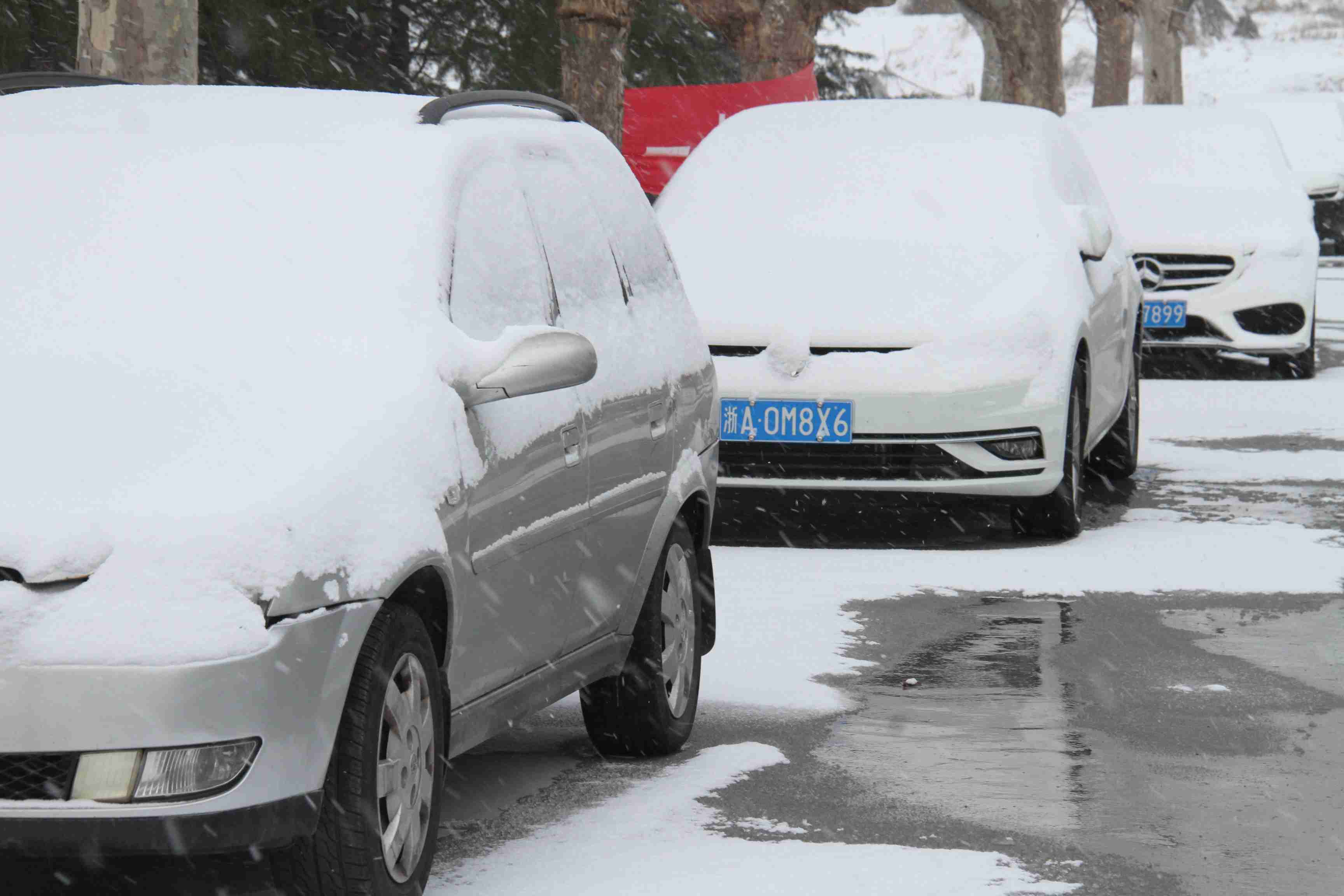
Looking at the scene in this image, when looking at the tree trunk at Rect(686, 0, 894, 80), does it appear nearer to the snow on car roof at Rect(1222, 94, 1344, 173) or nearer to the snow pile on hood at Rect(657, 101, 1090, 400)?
the snow pile on hood at Rect(657, 101, 1090, 400)

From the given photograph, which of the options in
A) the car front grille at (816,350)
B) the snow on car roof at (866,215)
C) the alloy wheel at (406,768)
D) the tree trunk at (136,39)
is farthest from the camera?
the snow on car roof at (866,215)

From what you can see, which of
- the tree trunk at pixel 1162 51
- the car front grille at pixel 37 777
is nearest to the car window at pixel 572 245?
the car front grille at pixel 37 777

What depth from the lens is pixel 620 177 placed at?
5887 mm

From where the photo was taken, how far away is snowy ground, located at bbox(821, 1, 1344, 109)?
7012cm

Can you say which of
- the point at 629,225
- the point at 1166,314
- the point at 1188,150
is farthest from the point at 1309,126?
the point at 629,225

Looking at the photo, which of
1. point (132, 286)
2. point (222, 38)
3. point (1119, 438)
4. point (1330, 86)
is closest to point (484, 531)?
point (132, 286)

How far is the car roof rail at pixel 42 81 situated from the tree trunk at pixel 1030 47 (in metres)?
18.8

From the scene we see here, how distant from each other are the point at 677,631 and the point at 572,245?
1102 mm

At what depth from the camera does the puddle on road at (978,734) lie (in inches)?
207

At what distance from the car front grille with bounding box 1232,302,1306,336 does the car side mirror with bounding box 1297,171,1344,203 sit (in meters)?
14.2

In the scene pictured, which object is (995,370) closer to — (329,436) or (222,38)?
(329,436)

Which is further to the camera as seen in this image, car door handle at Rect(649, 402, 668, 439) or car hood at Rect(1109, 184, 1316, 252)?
car hood at Rect(1109, 184, 1316, 252)

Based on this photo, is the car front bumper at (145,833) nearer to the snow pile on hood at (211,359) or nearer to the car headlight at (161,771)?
the car headlight at (161,771)

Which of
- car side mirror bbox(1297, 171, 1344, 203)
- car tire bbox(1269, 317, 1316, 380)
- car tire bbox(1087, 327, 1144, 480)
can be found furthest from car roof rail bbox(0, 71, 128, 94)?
car side mirror bbox(1297, 171, 1344, 203)
